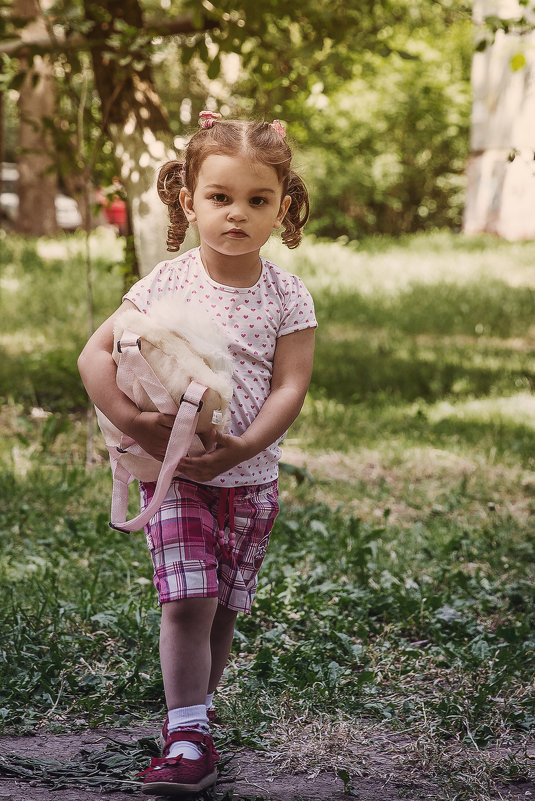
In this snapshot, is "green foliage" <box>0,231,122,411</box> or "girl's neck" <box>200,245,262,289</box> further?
"green foliage" <box>0,231,122,411</box>

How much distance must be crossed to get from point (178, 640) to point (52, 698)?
0.81 metres

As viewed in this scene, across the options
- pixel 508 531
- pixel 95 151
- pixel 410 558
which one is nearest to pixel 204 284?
pixel 410 558

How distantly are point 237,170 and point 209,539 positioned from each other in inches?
34.9

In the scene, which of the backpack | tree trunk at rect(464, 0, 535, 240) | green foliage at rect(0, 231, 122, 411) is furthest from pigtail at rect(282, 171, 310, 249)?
tree trunk at rect(464, 0, 535, 240)

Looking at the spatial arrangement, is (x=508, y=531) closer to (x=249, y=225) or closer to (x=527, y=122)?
(x=249, y=225)

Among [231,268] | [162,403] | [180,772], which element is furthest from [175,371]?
[180,772]

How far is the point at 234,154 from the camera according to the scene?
244cm

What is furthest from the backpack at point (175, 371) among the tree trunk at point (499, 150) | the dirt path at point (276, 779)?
the tree trunk at point (499, 150)

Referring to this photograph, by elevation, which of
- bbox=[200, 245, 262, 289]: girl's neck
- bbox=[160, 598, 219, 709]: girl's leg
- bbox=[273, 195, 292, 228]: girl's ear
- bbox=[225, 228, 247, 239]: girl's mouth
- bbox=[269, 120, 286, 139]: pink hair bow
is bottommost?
bbox=[160, 598, 219, 709]: girl's leg

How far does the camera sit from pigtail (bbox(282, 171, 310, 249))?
2682mm

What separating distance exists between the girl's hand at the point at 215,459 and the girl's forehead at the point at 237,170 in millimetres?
605

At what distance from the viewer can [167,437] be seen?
2357 millimetres

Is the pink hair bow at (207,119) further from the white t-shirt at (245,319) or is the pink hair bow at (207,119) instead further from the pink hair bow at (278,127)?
the white t-shirt at (245,319)

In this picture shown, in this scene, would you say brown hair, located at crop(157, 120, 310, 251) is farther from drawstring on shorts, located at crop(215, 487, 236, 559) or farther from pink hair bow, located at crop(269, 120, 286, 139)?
drawstring on shorts, located at crop(215, 487, 236, 559)
